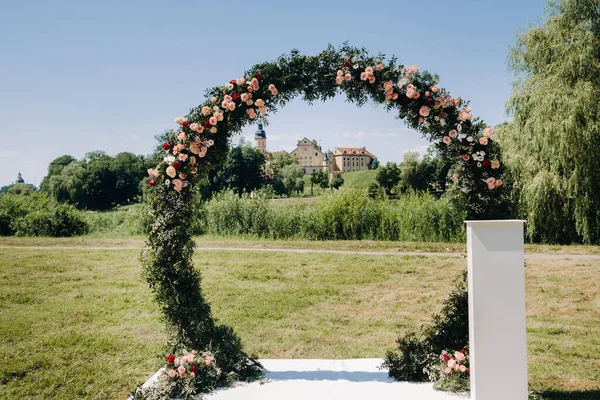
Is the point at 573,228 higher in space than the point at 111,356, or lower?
higher

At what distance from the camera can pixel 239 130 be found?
463 cm

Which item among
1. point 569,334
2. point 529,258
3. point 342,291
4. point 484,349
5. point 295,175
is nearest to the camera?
point 484,349

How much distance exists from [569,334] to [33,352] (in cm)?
677

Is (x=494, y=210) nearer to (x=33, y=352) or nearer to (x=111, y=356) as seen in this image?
(x=111, y=356)

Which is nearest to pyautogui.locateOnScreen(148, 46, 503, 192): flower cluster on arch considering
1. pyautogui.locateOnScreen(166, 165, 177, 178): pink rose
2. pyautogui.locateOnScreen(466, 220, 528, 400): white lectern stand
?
pyautogui.locateOnScreen(166, 165, 177, 178): pink rose

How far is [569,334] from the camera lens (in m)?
5.91

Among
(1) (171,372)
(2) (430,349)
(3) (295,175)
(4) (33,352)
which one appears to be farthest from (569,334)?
(3) (295,175)

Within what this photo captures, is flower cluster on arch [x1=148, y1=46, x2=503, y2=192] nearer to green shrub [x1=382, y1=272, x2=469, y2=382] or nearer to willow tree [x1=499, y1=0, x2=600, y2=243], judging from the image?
green shrub [x1=382, y1=272, x2=469, y2=382]

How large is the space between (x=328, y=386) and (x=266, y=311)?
9.74 ft

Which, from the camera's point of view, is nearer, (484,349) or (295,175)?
(484,349)

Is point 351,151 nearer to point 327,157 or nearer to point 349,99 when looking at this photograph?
point 327,157

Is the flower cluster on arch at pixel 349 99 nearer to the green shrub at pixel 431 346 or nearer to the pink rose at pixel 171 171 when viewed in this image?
the pink rose at pixel 171 171

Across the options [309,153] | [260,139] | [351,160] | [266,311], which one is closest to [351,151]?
[351,160]

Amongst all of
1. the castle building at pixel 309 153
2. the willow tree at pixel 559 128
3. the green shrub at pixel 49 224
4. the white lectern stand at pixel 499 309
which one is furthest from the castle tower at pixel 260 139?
the white lectern stand at pixel 499 309
